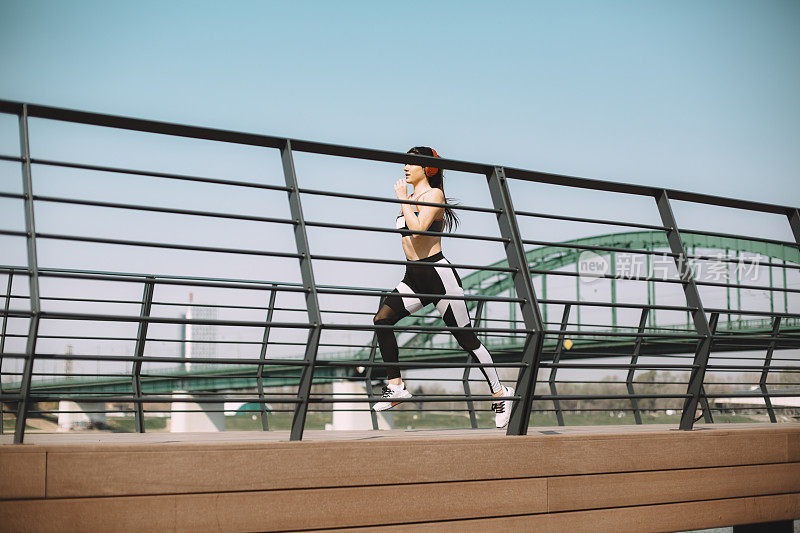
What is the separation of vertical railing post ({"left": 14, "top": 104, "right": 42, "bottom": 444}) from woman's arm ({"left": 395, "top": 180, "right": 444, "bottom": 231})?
205 cm

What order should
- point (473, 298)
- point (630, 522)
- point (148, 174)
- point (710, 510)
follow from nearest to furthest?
1. point (148, 174)
2. point (473, 298)
3. point (630, 522)
4. point (710, 510)

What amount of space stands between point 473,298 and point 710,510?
1.82m

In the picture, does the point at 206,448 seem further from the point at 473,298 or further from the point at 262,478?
the point at 473,298

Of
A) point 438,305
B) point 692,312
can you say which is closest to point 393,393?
point 438,305

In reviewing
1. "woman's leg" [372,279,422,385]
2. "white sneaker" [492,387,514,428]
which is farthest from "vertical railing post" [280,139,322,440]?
"white sneaker" [492,387,514,428]

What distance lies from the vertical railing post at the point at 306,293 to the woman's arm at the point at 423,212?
1042 millimetres

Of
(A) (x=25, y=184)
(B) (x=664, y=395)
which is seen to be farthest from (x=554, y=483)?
(A) (x=25, y=184)

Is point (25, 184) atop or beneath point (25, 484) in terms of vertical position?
atop

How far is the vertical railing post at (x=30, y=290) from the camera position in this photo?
283 cm

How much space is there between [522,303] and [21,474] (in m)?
2.32

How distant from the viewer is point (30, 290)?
285 centimetres

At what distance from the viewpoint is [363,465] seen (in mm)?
3318

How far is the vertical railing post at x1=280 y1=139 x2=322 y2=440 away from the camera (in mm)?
3279

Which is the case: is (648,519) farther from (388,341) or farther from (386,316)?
(386,316)
